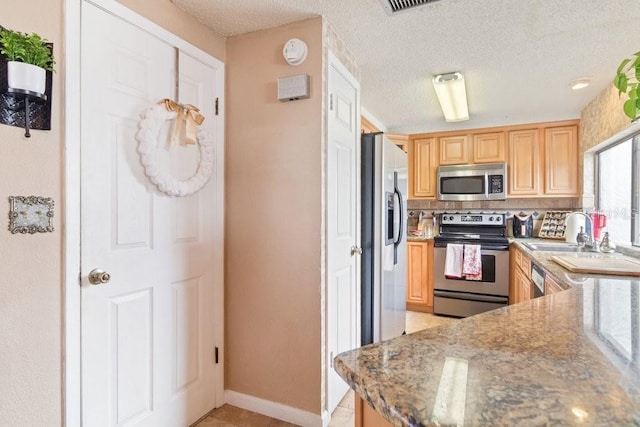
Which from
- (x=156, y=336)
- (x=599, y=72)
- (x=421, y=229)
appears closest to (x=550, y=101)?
(x=599, y=72)

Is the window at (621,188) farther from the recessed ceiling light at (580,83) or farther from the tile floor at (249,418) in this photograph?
the tile floor at (249,418)

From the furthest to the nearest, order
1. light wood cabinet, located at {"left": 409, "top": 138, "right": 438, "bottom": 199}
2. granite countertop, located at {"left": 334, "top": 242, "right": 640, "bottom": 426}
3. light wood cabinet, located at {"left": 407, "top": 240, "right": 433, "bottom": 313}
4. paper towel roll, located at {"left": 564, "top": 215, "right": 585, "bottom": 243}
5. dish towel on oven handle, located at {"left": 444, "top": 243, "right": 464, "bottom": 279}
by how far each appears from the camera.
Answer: light wood cabinet, located at {"left": 409, "top": 138, "right": 438, "bottom": 199}
light wood cabinet, located at {"left": 407, "top": 240, "right": 433, "bottom": 313}
dish towel on oven handle, located at {"left": 444, "top": 243, "right": 464, "bottom": 279}
paper towel roll, located at {"left": 564, "top": 215, "right": 585, "bottom": 243}
granite countertop, located at {"left": 334, "top": 242, "right": 640, "bottom": 426}

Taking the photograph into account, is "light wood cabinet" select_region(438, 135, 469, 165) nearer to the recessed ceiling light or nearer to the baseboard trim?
the recessed ceiling light

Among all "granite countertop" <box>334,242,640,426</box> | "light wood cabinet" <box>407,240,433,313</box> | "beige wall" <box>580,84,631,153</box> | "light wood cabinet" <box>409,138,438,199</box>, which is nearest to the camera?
"granite countertop" <box>334,242,640,426</box>

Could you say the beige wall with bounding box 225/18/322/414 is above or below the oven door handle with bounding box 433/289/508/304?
above

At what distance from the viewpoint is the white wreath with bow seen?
1.51 meters

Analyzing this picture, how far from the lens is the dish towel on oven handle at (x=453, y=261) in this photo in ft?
12.0

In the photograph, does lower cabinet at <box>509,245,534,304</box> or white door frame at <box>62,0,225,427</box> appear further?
lower cabinet at <box>509,245,534,304</box>

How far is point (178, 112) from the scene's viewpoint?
65.1 inches

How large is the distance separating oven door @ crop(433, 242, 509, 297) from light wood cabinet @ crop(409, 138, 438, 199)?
0.76 m

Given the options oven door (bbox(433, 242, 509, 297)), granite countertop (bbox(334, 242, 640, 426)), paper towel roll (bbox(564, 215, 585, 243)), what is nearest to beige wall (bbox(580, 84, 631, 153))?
paper towel roll (bbox(564, 215, 585, 243))

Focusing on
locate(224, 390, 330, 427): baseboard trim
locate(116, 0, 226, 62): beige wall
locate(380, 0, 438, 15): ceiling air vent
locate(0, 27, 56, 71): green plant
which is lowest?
locate(224, 390, 330, 427): baseboard trim

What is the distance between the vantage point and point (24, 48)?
1077 mm

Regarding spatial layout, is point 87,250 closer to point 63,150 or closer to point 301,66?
point 63,150
